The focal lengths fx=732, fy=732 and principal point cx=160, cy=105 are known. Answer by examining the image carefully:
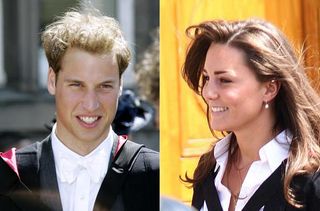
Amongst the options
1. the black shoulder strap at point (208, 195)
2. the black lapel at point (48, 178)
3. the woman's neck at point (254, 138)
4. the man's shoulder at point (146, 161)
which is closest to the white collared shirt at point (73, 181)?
the black lapel at point (48, 178)

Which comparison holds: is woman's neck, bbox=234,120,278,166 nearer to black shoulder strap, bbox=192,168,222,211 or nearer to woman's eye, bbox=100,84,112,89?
black shoulder strap, bbox=192,168,222,211

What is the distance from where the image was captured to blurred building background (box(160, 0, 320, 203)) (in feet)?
7.43

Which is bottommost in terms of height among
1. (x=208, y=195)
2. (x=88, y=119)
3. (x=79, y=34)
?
(x=208, y=195)

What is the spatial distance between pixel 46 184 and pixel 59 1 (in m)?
0.54

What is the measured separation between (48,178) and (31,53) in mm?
369

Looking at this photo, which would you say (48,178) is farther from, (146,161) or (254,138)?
(254,138)

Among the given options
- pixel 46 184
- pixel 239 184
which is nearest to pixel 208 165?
pixel 239 184

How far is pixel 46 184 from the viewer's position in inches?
84.4

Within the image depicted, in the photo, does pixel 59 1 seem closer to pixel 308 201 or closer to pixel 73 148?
pixel 73 148

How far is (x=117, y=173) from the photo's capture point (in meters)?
2.21

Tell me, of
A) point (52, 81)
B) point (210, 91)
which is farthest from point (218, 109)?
point (52, 81)

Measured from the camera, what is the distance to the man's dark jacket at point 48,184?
83.7 inches

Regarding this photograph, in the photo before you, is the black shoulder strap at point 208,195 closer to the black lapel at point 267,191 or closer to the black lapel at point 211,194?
the black lapel at point 211,194

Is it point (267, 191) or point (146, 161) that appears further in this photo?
point (146, 161)
